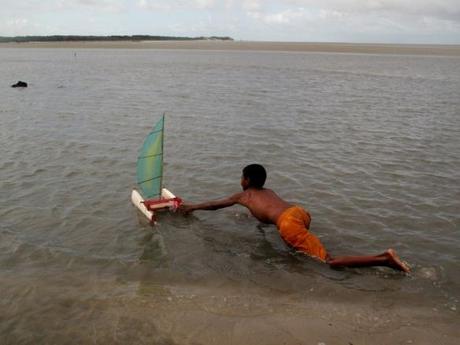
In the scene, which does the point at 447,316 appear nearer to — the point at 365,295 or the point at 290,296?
the point at 365,295

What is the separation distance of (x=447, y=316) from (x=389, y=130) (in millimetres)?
10918

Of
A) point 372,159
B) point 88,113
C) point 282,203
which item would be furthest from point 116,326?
point 88,113

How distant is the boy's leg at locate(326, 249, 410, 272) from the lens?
6.38 meters

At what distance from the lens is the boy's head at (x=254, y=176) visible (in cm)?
748

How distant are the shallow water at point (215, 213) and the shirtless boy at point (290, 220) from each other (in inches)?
7.4

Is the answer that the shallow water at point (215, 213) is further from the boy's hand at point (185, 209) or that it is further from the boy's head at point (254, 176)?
the boy's head at point (254, 176)

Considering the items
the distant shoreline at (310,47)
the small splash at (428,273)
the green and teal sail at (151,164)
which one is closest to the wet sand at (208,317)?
the small splash at (428,273)

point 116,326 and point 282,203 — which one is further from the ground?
point 282,203

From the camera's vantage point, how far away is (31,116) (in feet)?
60.1

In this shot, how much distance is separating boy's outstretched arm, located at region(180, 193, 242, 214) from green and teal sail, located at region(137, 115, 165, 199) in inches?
26.2

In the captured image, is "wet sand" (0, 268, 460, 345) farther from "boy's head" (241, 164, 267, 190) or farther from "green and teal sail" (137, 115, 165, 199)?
"green and teal sail" (137, 115, 165, 199)

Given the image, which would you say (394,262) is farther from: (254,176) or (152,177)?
(152,177)

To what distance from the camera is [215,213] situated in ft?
29.2

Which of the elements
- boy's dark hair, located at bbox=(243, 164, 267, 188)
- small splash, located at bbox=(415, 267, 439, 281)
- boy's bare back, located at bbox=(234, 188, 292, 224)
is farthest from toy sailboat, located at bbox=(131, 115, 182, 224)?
small splash, located at bbox=(415, 267, 439, 281)
